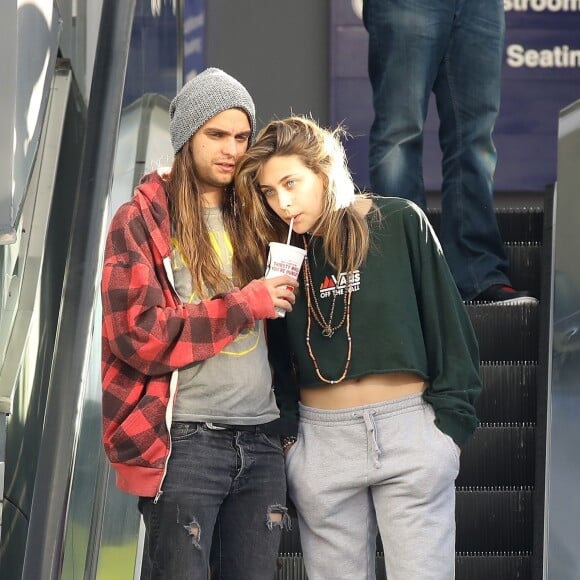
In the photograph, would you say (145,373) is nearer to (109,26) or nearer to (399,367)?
(399,367)

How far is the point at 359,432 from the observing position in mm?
3125

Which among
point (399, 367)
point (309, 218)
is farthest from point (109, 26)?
point (399, 367)

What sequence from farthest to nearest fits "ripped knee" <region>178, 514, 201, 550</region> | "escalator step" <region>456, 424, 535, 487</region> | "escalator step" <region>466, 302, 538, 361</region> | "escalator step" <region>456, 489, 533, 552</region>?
"escalator step" <region>466, 302, 538, 361</region>, "escalator step" <region>456, 424, 535, 487</region>, "escalator step" <region>456, 489, 533, 552</region>, "ripped knee" <region>178, 514, 201, 550</region>

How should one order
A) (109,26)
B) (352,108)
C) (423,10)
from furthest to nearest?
(352,108), (423,10), (109,26)

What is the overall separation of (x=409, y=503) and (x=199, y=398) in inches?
20.6

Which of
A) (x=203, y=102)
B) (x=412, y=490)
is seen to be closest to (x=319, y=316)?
(x=412, y=490)

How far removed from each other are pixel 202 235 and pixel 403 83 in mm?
2486

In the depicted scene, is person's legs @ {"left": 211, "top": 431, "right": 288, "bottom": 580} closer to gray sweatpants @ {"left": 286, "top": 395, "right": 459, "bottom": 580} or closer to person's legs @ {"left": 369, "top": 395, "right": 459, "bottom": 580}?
gray sweatpants @ {"left": 286, "top": 395, "right": 459, "bottom": 580}

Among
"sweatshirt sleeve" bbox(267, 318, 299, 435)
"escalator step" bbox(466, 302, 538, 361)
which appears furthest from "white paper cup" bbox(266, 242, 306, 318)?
"escalator step" bbox(466, 302, 538, 361)

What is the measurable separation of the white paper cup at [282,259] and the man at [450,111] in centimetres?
230

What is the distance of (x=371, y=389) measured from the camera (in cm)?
317

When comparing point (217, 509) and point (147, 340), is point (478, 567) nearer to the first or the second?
point (217, 509)

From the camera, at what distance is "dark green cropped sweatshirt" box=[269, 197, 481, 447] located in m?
3.16

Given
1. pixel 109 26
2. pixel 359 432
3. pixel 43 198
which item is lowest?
pixel 359 432
